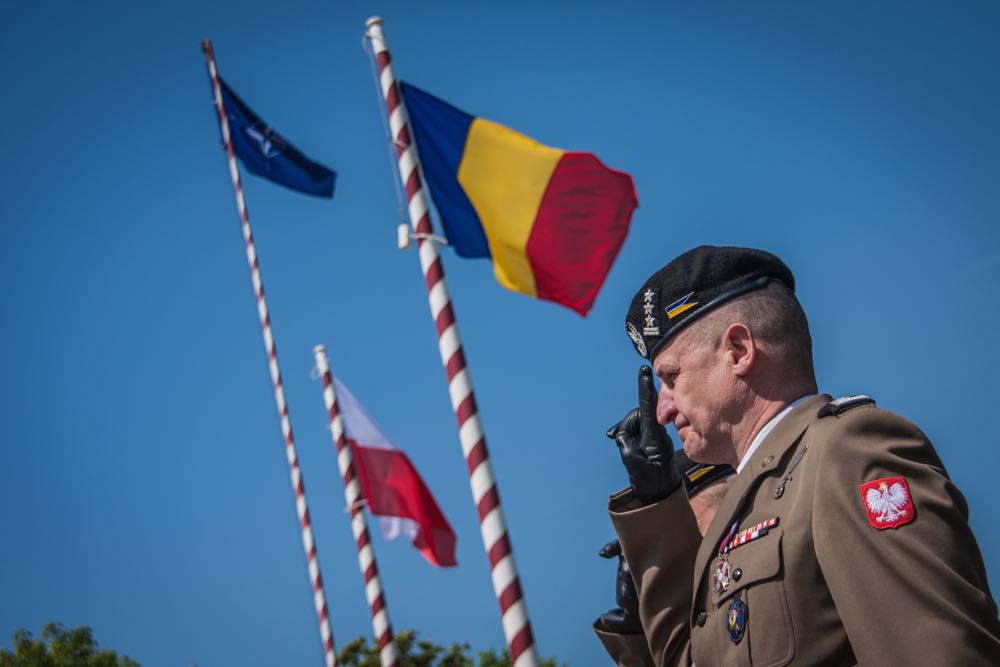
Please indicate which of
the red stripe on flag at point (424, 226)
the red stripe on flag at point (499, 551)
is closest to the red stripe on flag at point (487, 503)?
the red stripe on flag at point (499, 551)

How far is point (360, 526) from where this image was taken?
12.4 m

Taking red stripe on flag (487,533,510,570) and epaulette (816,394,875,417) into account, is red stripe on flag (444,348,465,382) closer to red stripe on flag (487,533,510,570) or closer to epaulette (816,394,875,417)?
red stripe on flag (487,533,510,570)

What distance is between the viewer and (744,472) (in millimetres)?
3229

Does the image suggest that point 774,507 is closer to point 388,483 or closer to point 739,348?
point 739,348

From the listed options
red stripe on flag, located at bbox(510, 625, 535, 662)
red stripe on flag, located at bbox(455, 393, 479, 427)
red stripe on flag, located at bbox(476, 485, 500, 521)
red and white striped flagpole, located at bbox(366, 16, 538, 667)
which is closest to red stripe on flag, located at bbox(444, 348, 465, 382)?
red and white striped flagpole, located at bbox(366, 16, 538, 667)

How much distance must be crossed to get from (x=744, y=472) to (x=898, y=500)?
0.68m

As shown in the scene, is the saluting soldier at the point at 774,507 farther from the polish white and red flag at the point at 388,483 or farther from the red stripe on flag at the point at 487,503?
the polish white and red flag at the point at 388,483

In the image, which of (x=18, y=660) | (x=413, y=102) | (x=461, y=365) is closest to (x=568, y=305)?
(x=461, y=365)

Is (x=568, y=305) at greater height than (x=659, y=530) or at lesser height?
greater

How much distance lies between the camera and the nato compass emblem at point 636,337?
12.1 ft

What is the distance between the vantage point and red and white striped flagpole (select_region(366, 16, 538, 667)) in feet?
23.5

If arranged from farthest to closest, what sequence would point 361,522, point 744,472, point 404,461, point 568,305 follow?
point 404,461
point 361,522
point 568,305
point 744,472

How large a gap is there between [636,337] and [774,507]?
905mm

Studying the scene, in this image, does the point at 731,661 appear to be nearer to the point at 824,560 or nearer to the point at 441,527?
the point at 824,560
